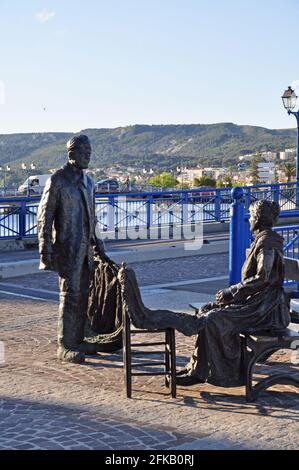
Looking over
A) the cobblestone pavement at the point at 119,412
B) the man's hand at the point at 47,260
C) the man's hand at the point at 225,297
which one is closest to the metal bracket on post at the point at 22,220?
the cobblestone pavement at the point at 119,412

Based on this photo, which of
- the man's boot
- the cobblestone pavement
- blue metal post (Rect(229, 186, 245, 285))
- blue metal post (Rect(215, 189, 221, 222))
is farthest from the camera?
blue metal post (Rect(215, 189, 221, 222))

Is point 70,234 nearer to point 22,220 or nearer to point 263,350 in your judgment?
point 263,350

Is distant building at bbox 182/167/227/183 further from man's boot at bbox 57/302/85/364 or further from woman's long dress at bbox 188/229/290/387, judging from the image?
woman's long dress at bbox 188/229/290/387

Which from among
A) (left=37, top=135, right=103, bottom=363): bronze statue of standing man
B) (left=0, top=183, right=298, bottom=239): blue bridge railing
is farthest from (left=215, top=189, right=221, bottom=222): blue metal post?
(left=37, top=135, right=103, bottom=363): bronze statue of standing man

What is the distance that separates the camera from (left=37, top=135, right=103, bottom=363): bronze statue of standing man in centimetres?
787

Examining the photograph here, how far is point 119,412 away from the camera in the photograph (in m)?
6.32

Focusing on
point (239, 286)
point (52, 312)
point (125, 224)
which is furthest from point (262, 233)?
point (125, 224)

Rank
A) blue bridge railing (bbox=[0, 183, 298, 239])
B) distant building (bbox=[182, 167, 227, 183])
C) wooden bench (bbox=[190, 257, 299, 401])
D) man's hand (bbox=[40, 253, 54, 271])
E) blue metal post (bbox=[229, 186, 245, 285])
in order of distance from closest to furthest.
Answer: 1. wooden bench (bbox=[190, 257, 299, 401])
2. man's hand (bbox=[40, 253, 54, 271])
3. blue metal post (bbox=[229, 186, 245, 285])
4. blue bridge railing (bbox=[0, 183, 298, 239])
5. distant building (bbox=[182, 167, 227, 183])

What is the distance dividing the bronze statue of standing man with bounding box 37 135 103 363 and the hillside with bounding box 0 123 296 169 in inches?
3852

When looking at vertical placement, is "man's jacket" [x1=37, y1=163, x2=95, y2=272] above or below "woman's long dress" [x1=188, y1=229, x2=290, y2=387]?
above

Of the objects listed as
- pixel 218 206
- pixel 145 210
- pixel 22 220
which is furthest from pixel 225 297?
pixel 218 206

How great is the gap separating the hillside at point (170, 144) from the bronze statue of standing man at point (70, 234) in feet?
321

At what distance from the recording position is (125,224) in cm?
2091

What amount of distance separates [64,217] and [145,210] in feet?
44.4
